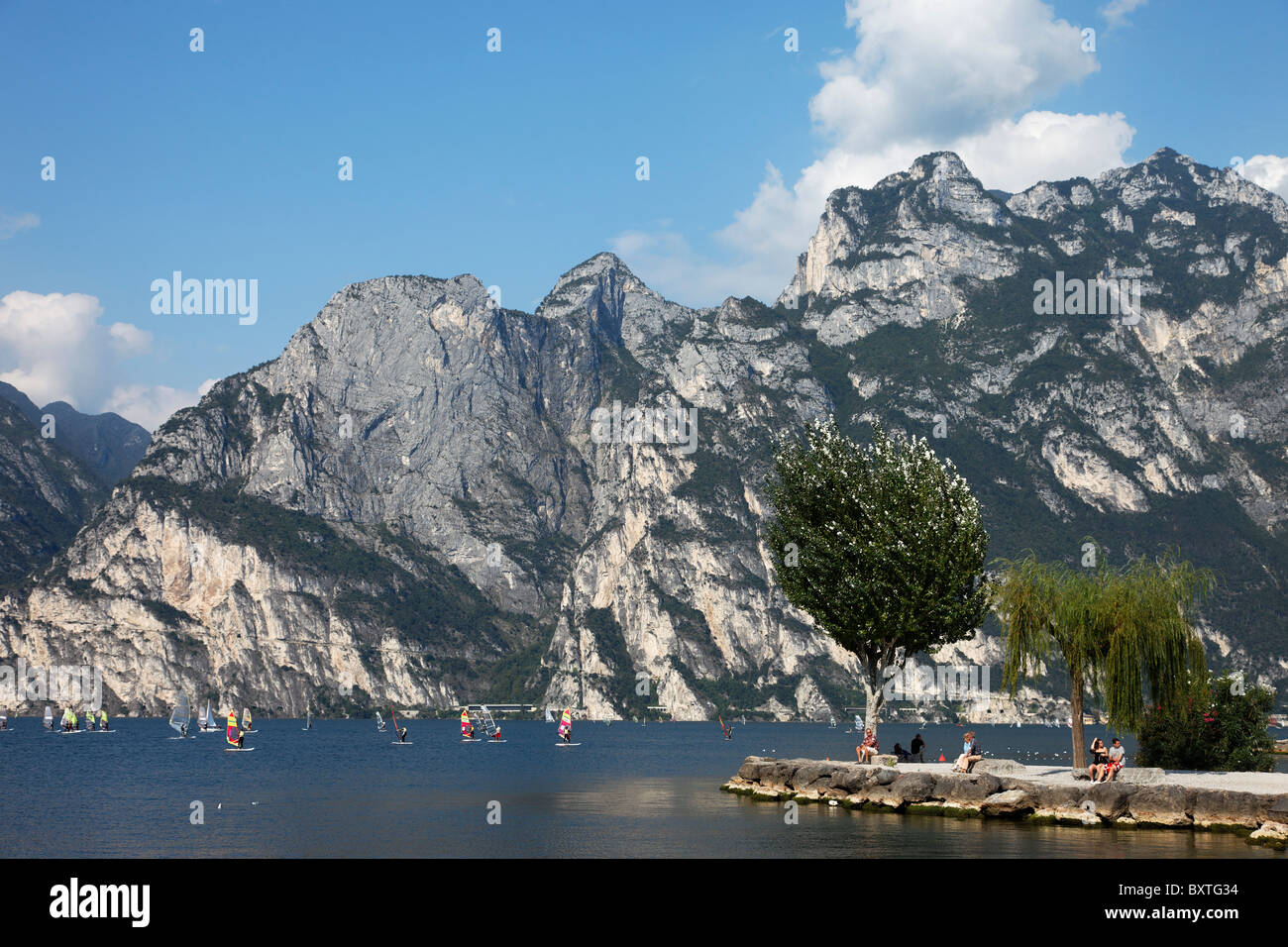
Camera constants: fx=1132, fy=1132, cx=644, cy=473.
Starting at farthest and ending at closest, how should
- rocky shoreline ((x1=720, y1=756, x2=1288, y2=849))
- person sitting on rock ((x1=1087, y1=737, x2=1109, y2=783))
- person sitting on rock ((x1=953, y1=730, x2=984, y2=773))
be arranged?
person sitting on rock ((x1=953, y1=730, x2=984, y2=773)), person sitting on rock ((x1=1087, y1=737, x2=1109, y2=783)), rocky shoreline ((x1=720, y1=756, x2=1288, y2=849))

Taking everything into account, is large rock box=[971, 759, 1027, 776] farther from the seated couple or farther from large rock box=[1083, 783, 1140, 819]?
large rock box=[1083, 783, 1140, 819]

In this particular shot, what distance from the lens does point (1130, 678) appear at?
50.9 metres

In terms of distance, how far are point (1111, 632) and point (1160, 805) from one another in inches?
431

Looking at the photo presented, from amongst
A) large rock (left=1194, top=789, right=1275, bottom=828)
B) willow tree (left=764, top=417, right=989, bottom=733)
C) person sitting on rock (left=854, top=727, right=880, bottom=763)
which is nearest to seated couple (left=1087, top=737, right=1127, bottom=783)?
large rock (left=1194, top=789, right=1275, bottom=828)

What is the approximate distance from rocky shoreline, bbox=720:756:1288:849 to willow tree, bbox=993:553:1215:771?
3775 mm

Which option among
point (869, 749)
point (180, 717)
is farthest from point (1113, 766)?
point (180, 717)

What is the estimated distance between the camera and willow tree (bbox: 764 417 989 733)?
Answer: 58.0m

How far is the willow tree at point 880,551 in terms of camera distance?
190ft

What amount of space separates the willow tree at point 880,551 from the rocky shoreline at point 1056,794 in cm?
560

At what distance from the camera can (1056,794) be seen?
45.2 m

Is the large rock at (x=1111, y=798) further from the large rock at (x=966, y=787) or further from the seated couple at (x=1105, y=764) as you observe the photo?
the large rock at (x=966, y=787)

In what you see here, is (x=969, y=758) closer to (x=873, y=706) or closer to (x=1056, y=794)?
(x=873, y=706)

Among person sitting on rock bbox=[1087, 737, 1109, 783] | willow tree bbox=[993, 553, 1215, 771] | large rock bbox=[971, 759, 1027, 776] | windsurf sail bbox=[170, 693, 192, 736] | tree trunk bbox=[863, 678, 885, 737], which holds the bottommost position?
windsurf sail bbox=[170, 693, 192, 736]
